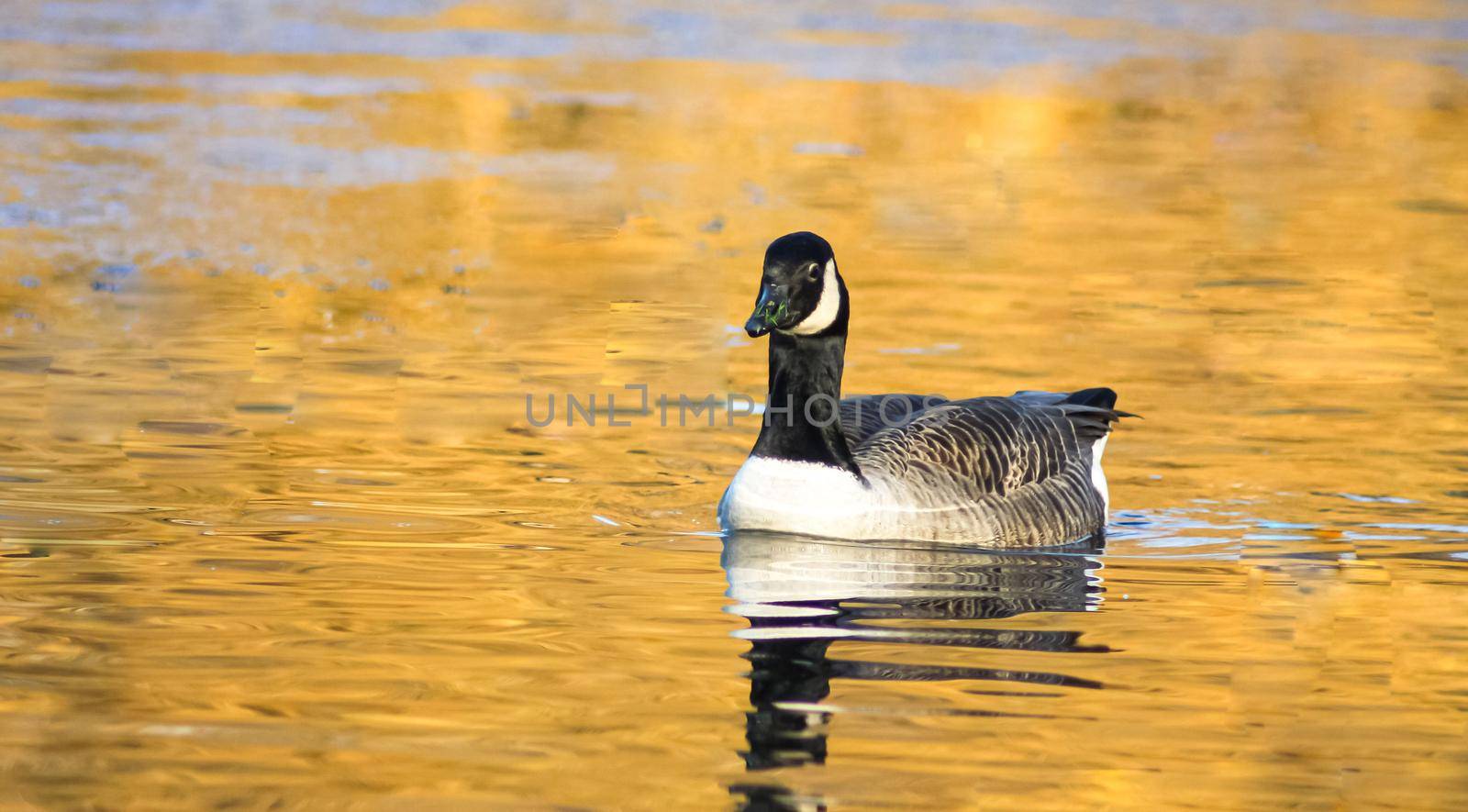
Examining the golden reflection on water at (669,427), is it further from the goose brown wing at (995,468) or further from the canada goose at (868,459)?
the goose brown wing at (995,468)

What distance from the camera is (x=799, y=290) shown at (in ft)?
28.2

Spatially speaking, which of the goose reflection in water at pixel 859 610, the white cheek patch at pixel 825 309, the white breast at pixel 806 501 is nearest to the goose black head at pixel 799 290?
the white cheek patch at pixel 825 309

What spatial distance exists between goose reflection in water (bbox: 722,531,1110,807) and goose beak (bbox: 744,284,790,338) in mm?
869

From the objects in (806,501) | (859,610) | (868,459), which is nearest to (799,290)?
(868,459)

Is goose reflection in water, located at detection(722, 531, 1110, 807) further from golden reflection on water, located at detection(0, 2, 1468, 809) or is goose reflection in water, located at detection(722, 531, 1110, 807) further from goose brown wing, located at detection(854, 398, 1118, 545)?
goose brown wing, located at detection(854, 398, 1118, 545)

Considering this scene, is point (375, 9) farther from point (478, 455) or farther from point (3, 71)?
point (478, 455)

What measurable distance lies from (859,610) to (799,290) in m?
1.80

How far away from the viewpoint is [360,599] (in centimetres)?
731

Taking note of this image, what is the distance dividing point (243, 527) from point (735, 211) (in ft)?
29.1

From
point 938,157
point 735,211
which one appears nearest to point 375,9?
point 938,157

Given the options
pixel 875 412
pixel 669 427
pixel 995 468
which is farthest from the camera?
pixel 669 427

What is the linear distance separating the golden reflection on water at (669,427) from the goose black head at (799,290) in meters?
0.96

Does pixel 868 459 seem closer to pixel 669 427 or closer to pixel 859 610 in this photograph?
pixel 859 610

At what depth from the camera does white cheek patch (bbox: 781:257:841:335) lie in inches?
343
